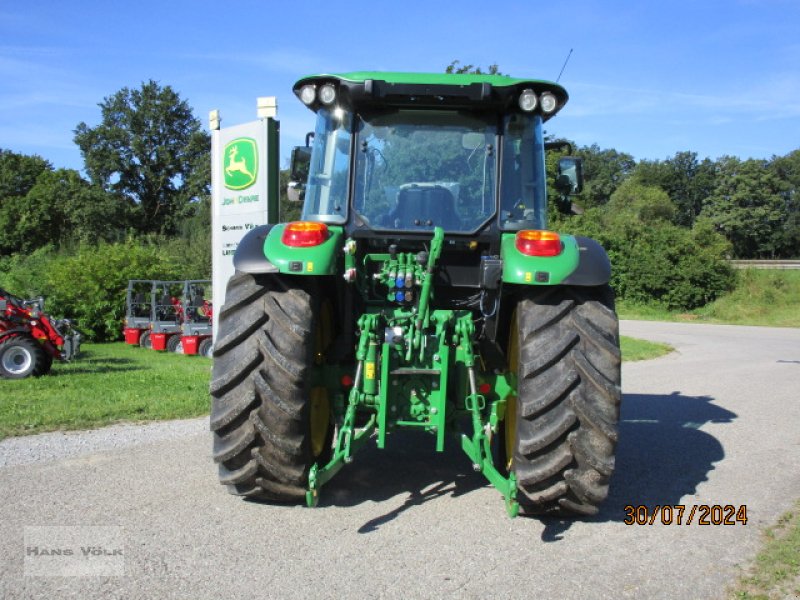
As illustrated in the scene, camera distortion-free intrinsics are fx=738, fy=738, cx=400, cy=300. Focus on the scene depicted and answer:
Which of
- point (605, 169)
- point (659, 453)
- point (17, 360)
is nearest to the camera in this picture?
point (659, 453)

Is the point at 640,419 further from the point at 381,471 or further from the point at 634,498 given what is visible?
the point at 381,471

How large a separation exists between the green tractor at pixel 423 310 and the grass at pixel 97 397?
121 inches

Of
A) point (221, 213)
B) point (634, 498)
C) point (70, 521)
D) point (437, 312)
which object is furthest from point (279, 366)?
point (221, 213)

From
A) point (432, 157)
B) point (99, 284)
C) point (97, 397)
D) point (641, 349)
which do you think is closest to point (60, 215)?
point (99, 284)

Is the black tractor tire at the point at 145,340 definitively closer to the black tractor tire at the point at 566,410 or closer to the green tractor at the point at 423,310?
the green tractor at the point at 423,310

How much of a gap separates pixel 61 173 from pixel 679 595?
58.5 metres

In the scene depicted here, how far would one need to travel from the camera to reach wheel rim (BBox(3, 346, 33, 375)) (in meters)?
10.8

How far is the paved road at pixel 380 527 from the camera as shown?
3543 mm

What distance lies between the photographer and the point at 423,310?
4.51 meters

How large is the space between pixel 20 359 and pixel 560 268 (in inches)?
369

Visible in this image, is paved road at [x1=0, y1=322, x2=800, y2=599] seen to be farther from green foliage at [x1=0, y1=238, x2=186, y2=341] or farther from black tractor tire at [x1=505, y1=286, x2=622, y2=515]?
green foliage at [x1=0, y1=238, x2=186, y2=341]

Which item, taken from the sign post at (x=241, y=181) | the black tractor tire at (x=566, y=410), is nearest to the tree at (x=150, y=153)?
the sign post at (x=241, y=181)

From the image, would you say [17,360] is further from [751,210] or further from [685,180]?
[685,180]

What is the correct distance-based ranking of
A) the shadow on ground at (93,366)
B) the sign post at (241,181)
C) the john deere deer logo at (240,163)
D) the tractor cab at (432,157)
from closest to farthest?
1. the tractor cab at (432,157)
2. the sign post at (241,181)
3. the john deere deer logo at (240,163)
4. the shadow on ground at (93,366)
